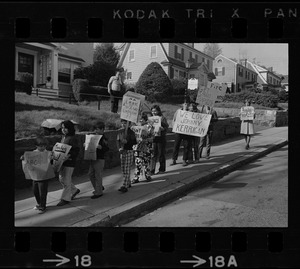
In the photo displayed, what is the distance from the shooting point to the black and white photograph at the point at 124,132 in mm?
3400

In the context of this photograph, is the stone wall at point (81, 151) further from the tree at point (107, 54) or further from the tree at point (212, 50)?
the tree at point (212, 50)

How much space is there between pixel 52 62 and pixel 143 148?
275 cm

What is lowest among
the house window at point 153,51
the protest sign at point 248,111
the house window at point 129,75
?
the protest sign at point 248,111

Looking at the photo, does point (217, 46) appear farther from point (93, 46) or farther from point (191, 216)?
point (191, 216)

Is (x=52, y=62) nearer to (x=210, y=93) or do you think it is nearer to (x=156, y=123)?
(x=156, y=123)

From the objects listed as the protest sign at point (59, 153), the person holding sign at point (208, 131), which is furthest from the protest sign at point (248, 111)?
the protest sign at point (59, 153)

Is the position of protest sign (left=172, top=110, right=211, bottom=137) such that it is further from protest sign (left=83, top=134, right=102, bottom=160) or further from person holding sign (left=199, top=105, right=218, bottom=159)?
protest sign (left=83, top=134, right=102, bottom=160)

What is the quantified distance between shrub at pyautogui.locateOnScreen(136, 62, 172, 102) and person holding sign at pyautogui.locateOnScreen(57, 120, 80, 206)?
1207 mm

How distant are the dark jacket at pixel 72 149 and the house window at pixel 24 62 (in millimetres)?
1162

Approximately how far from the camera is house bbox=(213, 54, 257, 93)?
12.8 ft

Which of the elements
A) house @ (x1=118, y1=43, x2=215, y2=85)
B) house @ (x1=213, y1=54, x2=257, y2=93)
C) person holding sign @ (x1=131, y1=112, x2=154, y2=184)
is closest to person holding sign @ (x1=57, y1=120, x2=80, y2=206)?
house @ (x1=118, y1=43, x2=215, y2=85)

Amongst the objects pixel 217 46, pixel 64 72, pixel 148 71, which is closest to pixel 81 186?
pixel 64 72

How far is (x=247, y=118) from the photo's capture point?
7887mm

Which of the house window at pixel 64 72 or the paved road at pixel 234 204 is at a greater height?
the house window at pixel 64 72
